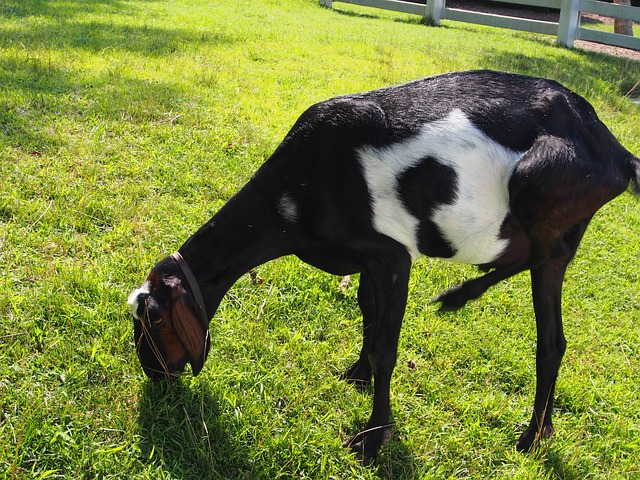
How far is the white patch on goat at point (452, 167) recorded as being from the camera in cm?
296

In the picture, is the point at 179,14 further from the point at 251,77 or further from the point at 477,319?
the point at 477,319

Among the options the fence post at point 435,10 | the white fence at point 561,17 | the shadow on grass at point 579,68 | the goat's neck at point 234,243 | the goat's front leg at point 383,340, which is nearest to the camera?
the goat's front leg at point 383,340

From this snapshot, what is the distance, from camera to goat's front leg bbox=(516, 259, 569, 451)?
3307 millimetres

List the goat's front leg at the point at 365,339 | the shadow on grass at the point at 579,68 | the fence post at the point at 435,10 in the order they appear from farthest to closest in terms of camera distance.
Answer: the fence post at the point at 435,10 → the shadow on grass at the point at 579,68 → the goat's front leg at the point at 365,339

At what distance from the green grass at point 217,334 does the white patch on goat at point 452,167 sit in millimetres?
1117

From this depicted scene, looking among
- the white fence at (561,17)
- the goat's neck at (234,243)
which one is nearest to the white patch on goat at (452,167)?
the goat's neck at (234,243)

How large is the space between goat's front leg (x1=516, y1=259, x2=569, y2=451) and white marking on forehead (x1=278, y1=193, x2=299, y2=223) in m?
1.30

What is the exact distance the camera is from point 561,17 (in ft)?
43.9

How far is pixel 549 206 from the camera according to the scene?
2.91 metres

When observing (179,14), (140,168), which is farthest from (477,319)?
(179,14)

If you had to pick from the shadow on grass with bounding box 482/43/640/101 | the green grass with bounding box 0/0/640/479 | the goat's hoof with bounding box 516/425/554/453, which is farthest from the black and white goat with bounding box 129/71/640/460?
the shadow on grass with bounding box 482/43/640/101

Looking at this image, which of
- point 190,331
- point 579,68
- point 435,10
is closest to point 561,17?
point 435,10

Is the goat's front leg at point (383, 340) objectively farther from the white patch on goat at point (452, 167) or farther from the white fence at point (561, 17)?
the white fence at point (561, 17)

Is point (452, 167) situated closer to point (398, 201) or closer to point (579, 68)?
point (398, 201)
